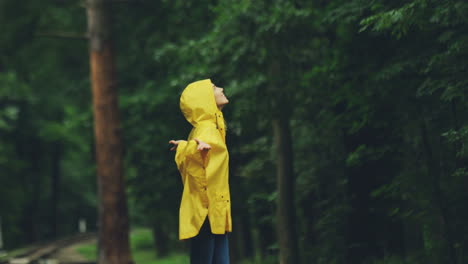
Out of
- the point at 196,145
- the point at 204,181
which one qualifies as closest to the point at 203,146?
the point at 196,145

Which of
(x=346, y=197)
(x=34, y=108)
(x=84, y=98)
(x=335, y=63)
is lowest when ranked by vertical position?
(x=346, y=197)

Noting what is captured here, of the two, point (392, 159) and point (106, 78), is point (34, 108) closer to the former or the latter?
point (106, 78)

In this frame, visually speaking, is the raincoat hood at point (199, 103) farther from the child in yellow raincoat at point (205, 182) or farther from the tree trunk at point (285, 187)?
the tree trunk at point (285, 187)

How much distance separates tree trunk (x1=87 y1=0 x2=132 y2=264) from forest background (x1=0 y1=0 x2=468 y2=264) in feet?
3.75

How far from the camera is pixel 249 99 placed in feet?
37.7

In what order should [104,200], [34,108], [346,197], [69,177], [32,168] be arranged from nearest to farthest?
[346,197], [104,200], [34,108], [32,168], [69,177]

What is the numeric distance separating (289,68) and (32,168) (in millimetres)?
30277

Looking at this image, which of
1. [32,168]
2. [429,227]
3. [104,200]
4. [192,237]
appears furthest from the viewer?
[32,168]

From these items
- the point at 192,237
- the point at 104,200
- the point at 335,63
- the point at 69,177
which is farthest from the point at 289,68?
the point at 69,177

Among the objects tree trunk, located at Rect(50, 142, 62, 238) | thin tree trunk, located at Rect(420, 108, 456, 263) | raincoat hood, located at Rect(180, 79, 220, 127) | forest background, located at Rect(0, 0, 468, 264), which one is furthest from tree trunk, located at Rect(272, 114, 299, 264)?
tree trunk, located at Rect(50, 142, 62, 238)

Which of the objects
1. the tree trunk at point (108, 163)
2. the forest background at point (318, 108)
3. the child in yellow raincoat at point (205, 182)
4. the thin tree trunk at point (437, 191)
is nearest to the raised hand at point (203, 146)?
the child in yellow raincoat at point (205, 182)

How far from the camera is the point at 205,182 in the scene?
5.25m

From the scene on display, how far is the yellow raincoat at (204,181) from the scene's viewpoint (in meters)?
5.22

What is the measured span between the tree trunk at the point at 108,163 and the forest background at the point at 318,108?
1142 mm
